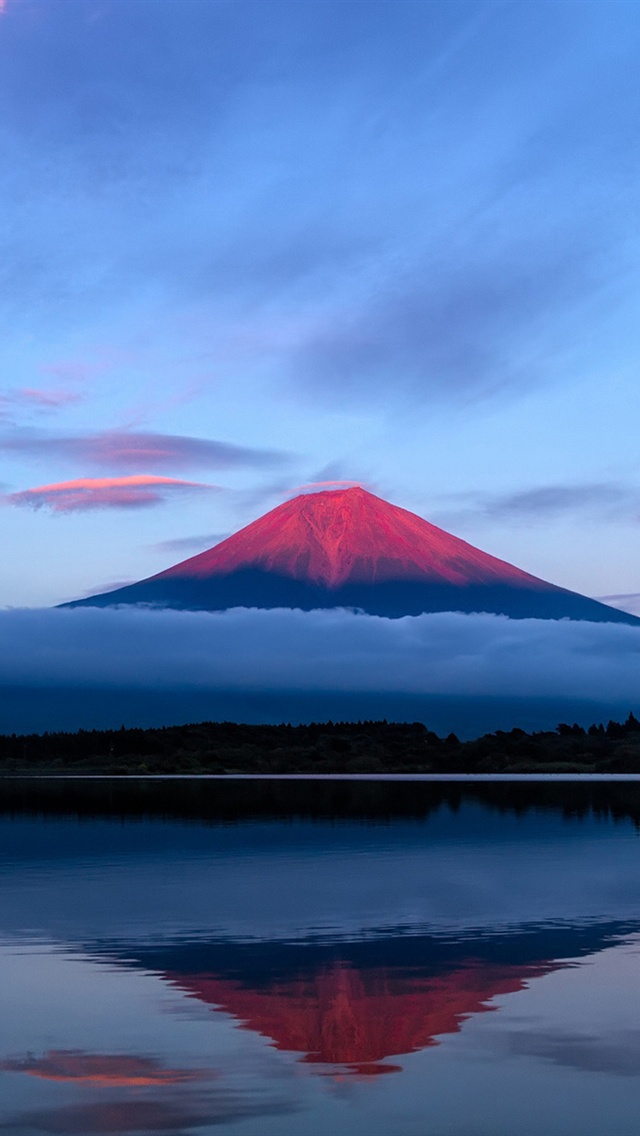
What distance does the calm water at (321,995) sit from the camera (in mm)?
14320

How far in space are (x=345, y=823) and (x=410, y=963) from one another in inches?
1858

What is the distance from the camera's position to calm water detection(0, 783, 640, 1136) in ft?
47.0

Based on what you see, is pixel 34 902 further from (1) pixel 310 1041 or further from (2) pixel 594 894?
(1) pixel 310 1041

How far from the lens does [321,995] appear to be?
67.3ft

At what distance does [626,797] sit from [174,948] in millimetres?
85631

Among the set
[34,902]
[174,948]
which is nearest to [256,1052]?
[174,948]

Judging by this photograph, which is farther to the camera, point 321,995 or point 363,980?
point 363,980

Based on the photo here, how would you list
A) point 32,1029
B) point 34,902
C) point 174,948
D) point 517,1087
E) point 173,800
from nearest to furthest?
point 517,1087 < point 32,1029 < point 174,948 < point 34,902 < point 173,800

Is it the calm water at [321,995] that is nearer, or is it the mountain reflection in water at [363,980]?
the calm water at [321,995]

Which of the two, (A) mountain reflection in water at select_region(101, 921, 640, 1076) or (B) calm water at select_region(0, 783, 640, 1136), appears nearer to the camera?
(B) calm water at select_region(0, 783, 640, 1136)

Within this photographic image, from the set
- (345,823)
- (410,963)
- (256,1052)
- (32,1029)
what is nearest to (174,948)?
(410,963)

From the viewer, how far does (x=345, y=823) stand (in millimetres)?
70375

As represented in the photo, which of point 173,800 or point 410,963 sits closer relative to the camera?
point 410,963

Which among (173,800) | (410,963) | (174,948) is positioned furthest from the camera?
(173,800)
